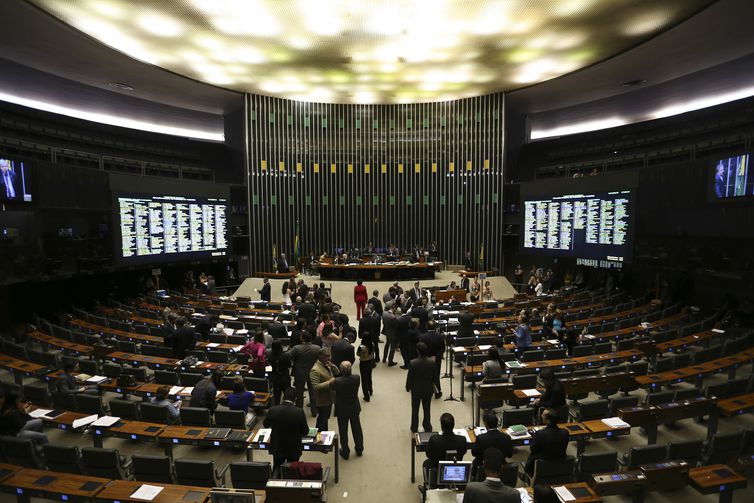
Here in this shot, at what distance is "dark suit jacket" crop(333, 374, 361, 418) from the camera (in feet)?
17.3

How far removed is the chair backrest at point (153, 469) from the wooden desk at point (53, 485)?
290 mm

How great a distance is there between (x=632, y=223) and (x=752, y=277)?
3736mm

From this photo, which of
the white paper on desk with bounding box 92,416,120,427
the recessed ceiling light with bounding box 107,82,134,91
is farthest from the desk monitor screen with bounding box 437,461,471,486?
the recessed ceiling light with bounding box 107,82,134,91

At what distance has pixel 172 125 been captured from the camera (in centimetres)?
2209

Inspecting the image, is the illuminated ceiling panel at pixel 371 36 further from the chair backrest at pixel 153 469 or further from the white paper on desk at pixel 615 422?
the chair backrest at pixel 153 469

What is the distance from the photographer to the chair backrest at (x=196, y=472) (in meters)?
4.22

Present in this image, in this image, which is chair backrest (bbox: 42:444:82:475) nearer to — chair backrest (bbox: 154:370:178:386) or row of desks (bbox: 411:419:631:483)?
chair backrest (bbox: 154:370:178:386)

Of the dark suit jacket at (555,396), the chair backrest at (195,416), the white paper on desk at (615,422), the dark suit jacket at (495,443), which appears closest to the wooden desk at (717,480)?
the white paper on desk at (615,422)

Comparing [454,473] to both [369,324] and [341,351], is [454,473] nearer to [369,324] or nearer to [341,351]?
[341,351]

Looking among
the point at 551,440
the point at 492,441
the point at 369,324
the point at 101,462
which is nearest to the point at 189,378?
the point at 101,462

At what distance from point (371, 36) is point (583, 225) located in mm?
10282

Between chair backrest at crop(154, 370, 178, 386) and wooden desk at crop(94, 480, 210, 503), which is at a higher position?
chair backrest at crop(154, 370, 178, 386)

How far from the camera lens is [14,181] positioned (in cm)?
1041

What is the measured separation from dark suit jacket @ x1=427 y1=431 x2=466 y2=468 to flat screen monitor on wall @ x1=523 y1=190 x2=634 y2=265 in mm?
12588
